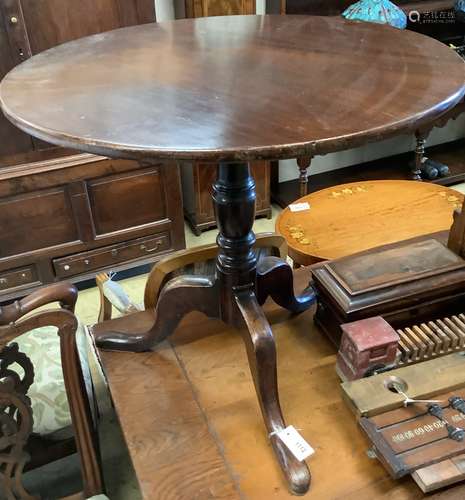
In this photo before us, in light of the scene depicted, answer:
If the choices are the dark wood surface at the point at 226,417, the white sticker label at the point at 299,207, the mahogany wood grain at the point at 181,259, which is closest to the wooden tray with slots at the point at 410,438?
the dark wood surface at the point at 226,417

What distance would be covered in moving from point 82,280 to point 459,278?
5.08 feet

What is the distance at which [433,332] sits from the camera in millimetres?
1166

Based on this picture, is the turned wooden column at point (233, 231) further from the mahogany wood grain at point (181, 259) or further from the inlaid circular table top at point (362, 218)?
the inlaid circular table top at point (362, 218)

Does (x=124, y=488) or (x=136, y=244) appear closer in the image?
(x=124, y=488)

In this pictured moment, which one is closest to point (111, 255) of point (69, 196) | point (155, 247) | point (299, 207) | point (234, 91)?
point (155, 247)

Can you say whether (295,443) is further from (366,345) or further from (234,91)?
(234,91)

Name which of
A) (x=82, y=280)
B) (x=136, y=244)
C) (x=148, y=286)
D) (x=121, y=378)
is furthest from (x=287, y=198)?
(x=121, y=378)

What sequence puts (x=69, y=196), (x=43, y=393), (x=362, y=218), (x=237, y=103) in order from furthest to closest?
(x=69, y=196) < (x=362, y=218) < (x=43, y=393) < (x=237, y=103)

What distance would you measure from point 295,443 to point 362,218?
3.51 feet

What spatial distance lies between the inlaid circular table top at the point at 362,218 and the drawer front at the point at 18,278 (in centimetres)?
101

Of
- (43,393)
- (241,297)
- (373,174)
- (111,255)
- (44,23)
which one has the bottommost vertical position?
(373,174)

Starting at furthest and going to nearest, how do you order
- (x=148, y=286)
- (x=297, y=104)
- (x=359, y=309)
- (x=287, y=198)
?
(x=287, y=198)
(x=148, y=286)
(x=359, y=309)
(x=297, y=104)

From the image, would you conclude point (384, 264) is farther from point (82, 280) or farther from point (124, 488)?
point (82, 280)

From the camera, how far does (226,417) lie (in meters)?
1.11
